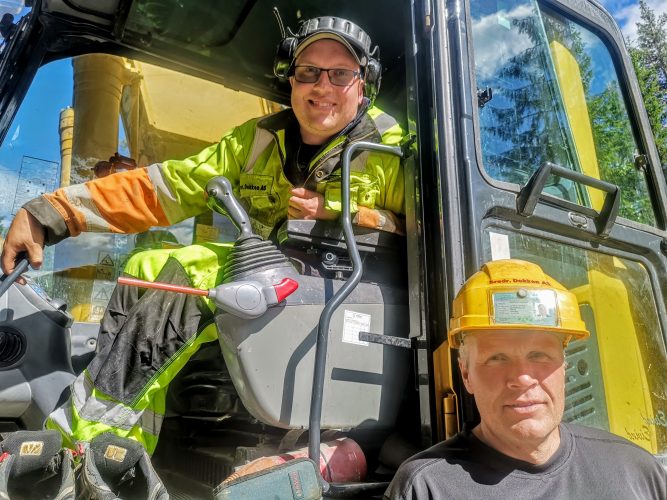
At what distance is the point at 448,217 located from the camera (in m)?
1.71

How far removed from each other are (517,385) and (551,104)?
1188mm

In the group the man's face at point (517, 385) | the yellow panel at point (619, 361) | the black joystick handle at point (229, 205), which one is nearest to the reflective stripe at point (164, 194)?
the black joystick handle at point (229, 205)

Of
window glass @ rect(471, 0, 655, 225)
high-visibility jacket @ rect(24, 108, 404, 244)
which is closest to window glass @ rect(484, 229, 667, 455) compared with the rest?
window glass @ rect(471, 0, 655, 225)

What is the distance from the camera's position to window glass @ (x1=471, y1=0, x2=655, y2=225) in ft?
6.44

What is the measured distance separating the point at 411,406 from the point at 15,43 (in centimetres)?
223

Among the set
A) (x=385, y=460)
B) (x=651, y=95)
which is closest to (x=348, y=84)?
(x=385, y=460)

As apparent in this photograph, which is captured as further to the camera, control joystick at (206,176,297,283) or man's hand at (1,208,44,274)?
man's hand at (1,208,44,274)

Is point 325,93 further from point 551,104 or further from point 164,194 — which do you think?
point 551,104

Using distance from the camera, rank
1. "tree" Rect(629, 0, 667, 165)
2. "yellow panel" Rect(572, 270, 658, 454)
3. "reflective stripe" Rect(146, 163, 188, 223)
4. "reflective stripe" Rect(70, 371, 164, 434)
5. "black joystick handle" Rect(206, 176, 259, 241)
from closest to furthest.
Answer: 1. "reflective stripe" Rect(70, 371, 164, 434)
2. "black joystick handle" Rect(206, 176, 259, 241)
3. "yellow panel" Rect(572, 270, 658, 454)
4. "reflective stripe" Rect(146, 163, 188, 223)
5. "tree" Rect(629, 0, 667, 165)

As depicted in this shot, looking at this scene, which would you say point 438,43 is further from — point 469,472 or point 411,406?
→ point 469,472

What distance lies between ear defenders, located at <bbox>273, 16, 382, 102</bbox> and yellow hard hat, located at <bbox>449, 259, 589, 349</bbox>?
40.3 inches

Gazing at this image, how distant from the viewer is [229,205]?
6.02 feet

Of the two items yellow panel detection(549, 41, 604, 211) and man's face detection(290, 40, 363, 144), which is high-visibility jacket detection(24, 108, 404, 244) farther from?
yellow panel detection(549, 41, 604, 211)

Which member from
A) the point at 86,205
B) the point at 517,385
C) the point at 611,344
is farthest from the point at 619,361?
the point at 86,205
